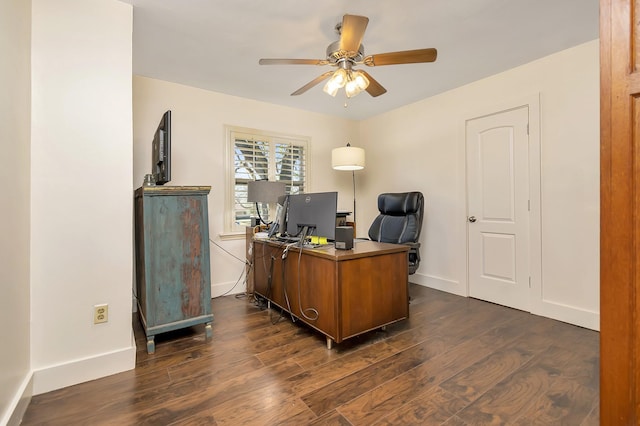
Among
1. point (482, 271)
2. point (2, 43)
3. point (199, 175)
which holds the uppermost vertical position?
point (2, 43)

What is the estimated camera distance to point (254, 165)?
374 centimetres

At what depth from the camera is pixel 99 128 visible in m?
1.81

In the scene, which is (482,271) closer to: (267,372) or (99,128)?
(267,372)

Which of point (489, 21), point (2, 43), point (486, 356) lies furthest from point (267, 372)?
point (489, 21)

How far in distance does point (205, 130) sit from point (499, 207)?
342 centimetres

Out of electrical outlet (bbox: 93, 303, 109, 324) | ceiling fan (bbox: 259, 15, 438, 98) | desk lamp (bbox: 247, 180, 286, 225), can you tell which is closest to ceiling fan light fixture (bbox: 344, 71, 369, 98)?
ceiling fan (bbox: 259, 15, 438, 98)

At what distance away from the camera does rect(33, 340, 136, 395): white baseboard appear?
1646 mm

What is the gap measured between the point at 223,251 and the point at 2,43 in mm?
2530

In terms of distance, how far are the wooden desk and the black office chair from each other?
648 millimetres

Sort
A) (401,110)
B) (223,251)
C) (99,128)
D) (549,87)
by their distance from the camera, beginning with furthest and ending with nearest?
(401,110), (223,251), (549,87), (99,128)

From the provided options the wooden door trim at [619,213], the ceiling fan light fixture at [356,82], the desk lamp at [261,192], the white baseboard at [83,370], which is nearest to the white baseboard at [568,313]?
the wooden door trim at [619,213]

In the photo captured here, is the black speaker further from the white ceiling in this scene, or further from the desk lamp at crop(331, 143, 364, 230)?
the white ceiling

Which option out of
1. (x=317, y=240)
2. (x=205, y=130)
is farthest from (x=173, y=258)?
(x=205, y=130)

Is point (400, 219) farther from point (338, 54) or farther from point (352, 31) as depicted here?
point (352, 31)
